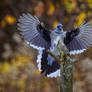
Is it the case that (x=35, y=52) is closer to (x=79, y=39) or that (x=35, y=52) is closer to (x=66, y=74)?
(x=79, y=39)

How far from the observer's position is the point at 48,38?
356cm

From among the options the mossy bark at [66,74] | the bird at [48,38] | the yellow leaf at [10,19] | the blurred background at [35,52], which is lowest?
the mossy bark at [66,74]

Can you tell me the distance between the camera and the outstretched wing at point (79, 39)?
3541mm

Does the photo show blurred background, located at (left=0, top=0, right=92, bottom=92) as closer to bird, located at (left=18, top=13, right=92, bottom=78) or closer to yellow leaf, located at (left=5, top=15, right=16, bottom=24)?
yellow leaf, located at (left=5, top=15, right=16, bottom=24)

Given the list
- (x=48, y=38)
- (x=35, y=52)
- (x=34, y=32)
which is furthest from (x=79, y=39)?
(x=35, y=52)

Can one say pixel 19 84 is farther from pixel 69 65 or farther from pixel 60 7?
pixel 69 65

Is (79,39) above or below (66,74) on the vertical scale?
above

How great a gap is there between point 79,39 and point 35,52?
34.5 inches

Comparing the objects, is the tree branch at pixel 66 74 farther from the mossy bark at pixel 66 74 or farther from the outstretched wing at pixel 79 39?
the outstretched wing at pixel 79 39

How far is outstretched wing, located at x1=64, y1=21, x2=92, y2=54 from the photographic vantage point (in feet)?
11.6

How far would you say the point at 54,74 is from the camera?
3502 mm

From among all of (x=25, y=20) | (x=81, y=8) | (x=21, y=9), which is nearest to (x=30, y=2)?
(x=21, y=9)

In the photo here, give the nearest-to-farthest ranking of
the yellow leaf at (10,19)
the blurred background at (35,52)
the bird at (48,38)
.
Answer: the bird at (48,38) < the blurred background at (35,52) < the yellow leaf at (10,19)

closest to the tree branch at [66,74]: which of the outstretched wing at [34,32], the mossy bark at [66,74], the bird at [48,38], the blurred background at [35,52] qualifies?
the mossy bark at [66,74]
